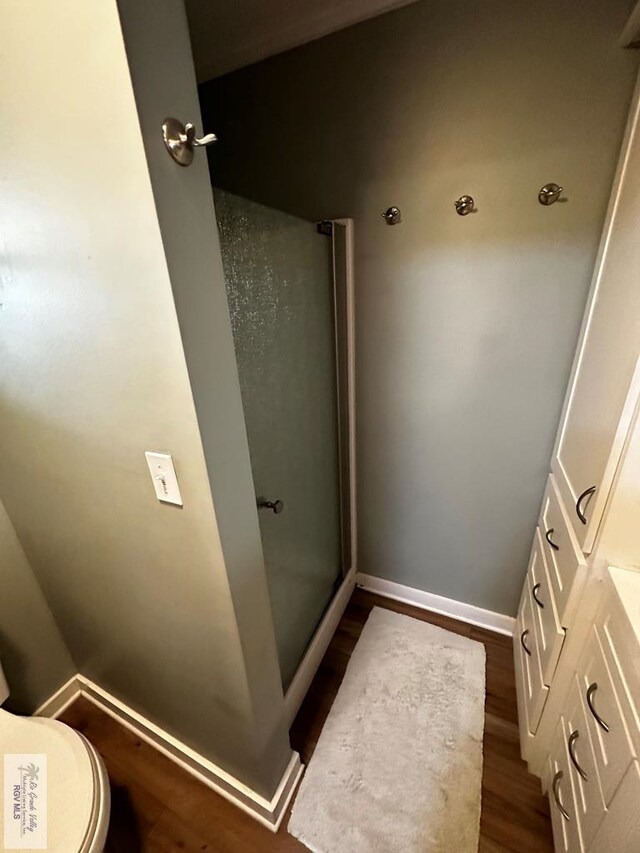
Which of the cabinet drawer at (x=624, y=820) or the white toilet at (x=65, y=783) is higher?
the cabinet drawer at (x=624, y=820)

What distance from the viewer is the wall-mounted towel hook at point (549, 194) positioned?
109 centimetres

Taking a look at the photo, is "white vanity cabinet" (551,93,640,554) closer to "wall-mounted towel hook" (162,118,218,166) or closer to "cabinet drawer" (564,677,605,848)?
"cabinet drawer" (564,677,605,848)

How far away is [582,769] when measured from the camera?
0.87 metres

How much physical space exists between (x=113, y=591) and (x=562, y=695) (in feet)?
4.51

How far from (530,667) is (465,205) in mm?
1643

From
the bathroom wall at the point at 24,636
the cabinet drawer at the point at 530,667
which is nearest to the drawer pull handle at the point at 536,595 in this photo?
the cabinet drawer at the point at 530,667

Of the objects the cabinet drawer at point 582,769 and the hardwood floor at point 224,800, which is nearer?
the cabinet drawer at point 582,769

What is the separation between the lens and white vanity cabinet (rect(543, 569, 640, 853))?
2.24ft

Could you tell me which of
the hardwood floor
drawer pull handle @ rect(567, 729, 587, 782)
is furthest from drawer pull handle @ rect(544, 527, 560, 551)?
the hardwood floor

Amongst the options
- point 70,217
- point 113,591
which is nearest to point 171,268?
point 70,217

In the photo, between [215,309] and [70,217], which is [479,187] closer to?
[215,309]

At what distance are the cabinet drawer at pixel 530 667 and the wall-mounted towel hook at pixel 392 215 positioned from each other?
5.05 ft

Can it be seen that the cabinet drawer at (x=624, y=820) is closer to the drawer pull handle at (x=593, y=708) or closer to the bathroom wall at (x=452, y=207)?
the drawer pull handle at (x=593, y=708)

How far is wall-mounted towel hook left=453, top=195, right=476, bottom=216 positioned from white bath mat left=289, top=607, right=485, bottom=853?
6.02 feet
